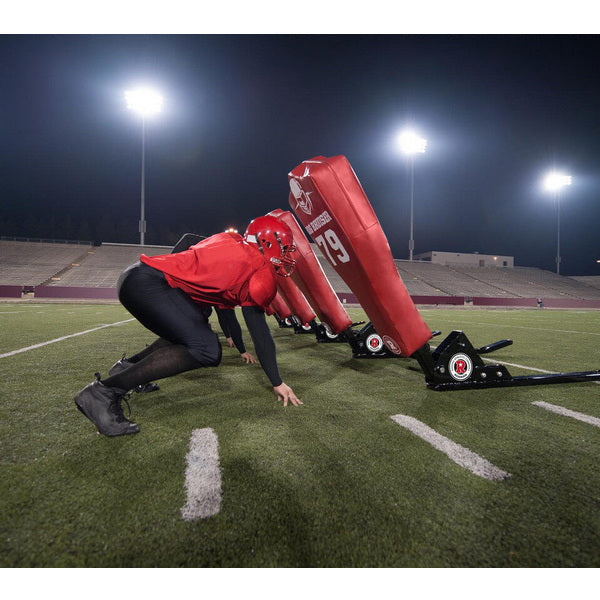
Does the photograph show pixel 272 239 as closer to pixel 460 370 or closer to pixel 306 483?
pixel 306 483

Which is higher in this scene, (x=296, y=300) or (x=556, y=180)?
(x=556, y=180)

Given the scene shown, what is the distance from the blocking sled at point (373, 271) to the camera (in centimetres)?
262

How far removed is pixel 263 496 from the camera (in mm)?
1362

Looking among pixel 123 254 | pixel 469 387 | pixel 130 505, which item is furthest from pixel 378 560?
pixel 123 254

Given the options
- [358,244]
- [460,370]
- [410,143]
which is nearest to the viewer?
[358,244]

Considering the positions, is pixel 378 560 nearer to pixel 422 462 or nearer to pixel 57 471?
pixel 422 462

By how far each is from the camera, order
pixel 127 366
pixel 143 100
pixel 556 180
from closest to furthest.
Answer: pixel 127 366 < pixel 143 100 < pixel 556 180

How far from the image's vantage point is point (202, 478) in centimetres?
149

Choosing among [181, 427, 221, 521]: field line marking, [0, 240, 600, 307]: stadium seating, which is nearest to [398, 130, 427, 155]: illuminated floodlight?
[0, 240, 600, 307]: stadium seating

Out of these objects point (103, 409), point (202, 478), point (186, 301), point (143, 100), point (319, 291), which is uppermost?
point (143, 100)

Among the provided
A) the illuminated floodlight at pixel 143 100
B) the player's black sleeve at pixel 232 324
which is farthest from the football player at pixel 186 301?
the illuminated floodlight at pixel 143 100

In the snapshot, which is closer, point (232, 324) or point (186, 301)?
point (186, 301)

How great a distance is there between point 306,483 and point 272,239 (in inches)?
63.3

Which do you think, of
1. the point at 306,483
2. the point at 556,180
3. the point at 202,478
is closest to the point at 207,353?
the point at 202,478
